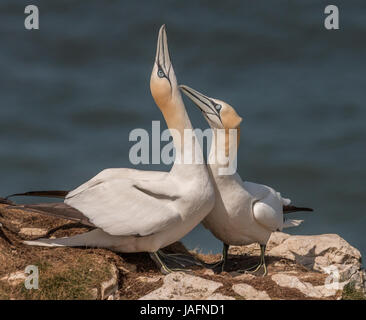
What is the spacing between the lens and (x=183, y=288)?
29.5 ft

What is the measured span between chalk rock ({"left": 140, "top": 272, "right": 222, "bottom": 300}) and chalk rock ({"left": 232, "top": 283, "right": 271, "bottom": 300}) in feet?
0.63

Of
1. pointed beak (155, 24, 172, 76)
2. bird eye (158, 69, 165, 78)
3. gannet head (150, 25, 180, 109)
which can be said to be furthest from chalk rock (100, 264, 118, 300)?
pointed beak (155, 24, 172, 76)

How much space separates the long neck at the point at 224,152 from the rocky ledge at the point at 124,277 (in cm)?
120

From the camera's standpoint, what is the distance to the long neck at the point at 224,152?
10000 millimetres

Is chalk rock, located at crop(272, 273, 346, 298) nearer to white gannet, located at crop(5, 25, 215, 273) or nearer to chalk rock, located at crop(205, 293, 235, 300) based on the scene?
chalk rock, located at crop(205, 293, 235, 300)

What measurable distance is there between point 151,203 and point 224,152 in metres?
1.02

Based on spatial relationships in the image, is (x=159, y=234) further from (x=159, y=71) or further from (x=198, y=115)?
(x=198, y=115)

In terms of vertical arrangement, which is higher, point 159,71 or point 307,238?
point 159,71

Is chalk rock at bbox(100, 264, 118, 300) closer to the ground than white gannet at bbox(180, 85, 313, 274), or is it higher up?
closer to the ground

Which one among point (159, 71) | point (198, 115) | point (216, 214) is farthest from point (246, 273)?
point (198, 115)

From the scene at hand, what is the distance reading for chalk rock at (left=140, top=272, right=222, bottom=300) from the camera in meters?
8.87

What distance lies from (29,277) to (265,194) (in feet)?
9.90

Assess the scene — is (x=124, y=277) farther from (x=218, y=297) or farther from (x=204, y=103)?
(x=204, y=103)
